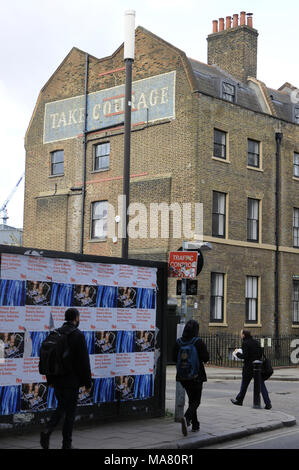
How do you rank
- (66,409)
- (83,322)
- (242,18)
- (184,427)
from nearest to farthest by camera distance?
(66,409), (184,427), (83,322), (242,18)

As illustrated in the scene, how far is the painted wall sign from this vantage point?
28766 mm

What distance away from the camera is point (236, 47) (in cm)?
3325

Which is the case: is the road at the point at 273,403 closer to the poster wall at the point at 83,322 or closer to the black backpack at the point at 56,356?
the poster wall at the point at 83,322

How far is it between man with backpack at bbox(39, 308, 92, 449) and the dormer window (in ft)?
75.3

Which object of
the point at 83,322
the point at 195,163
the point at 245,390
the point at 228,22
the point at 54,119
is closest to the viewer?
the point at 83,322

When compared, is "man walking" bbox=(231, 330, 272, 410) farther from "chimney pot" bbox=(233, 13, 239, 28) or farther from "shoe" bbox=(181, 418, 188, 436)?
"chimney pot" bbox=(233, 13, 239, 28)

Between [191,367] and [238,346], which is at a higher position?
[191,367]

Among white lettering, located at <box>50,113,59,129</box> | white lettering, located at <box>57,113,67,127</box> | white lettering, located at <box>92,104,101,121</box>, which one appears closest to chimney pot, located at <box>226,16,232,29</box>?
white lettering, located at <box>92,104,101,121</box>

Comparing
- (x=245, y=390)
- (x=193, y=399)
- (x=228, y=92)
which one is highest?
(x=228, y=92)

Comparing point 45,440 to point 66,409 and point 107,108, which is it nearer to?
point 66,409

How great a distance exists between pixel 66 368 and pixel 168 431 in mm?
2762

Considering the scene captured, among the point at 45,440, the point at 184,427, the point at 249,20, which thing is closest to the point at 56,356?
the point at 45,440

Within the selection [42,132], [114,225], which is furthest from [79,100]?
[114,225]
